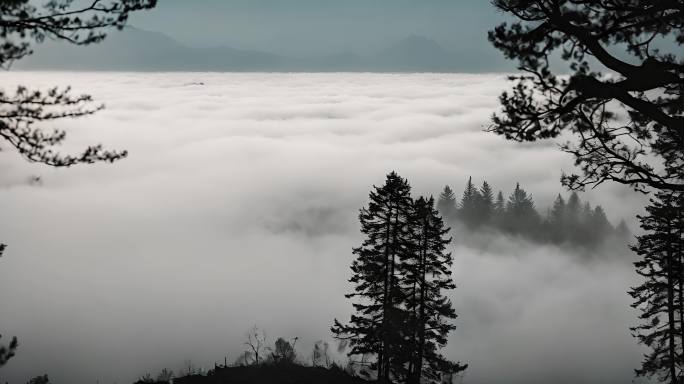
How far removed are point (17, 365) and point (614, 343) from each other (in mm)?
97679

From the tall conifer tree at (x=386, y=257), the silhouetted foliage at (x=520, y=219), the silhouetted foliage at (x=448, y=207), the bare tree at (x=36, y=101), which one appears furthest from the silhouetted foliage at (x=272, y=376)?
the silhouetted foliage at (x=520, y=219)

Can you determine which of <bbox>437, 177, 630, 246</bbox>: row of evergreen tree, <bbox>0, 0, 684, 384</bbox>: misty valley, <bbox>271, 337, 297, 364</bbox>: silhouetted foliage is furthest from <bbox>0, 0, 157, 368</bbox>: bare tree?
<bbox>437, 177, 630, 246</bbox>: row of evergreen tree

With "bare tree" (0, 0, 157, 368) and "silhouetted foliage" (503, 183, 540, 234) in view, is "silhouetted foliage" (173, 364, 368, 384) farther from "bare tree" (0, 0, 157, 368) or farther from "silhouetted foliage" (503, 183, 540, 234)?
"silhouetted foliage" (503, 183, 540, 234)

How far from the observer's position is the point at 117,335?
98.0 meters

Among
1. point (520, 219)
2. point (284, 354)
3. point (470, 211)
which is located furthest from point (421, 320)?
point (520, 219)

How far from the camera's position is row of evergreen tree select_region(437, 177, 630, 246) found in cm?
10306

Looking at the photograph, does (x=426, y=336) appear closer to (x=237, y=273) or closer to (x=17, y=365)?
(x=17, y=365)

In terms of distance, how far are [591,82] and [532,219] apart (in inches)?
4313

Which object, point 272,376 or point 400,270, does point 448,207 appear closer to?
point 272,376

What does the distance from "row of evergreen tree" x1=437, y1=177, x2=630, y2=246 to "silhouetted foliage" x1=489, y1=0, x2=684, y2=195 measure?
330ft

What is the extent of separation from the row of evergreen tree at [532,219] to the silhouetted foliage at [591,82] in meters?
100

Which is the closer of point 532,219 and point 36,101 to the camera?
point 36,101

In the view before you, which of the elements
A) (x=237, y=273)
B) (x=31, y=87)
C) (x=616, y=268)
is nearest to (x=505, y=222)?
(x=616, y=268)

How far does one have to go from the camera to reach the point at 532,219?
4267 inches
